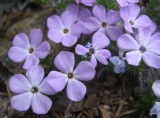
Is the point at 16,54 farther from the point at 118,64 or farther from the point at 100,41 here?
the point at 118,64

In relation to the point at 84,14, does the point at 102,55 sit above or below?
below

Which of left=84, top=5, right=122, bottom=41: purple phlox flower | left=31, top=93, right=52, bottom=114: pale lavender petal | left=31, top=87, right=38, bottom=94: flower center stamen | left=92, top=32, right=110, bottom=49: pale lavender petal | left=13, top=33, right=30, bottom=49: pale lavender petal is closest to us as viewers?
left=31, top=93, right=52, bottom=114: pale lavender petal

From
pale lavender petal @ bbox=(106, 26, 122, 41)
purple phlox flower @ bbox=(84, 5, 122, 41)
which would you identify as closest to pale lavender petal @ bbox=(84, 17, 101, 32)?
purple phlox flower @ bbox=(84, 5, 122, 41)

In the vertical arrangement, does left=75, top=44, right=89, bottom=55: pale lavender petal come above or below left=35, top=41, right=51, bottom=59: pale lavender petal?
above

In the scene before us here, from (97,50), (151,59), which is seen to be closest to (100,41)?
(97,50)

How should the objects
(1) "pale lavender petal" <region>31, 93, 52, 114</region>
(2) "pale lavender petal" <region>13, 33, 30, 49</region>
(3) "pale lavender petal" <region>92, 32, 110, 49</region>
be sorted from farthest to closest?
(2) "pale lavender petal" <region>13, 33, 30, 49</region> → (3) "pale lavender petal" <region>92, 32, 110, 49</region> → (1) "pale lavender petal" <region>31, 93, 52, 114</region>

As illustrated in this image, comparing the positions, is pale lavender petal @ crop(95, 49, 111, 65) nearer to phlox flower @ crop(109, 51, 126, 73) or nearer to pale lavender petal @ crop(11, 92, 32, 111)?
phlox flower @ crop(109, 51, 126, 73)

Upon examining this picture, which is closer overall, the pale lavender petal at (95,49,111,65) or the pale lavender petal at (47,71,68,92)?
the pale lavender petal at (47,71,68,92)
